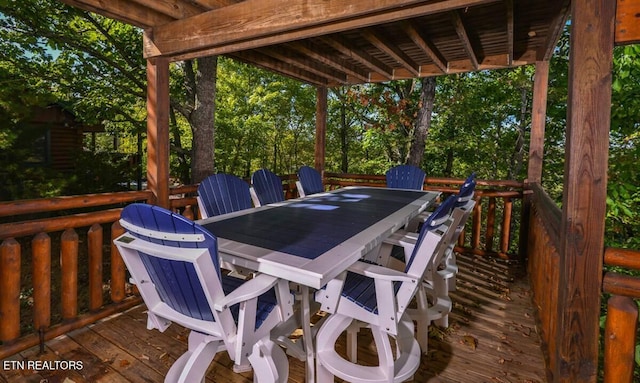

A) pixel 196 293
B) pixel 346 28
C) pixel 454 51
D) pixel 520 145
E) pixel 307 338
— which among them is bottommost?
pixel 307 338

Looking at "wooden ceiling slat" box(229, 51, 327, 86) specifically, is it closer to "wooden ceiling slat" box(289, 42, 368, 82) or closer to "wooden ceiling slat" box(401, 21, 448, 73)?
"wooden ceiling slat" box(289, 42, 368, 82)

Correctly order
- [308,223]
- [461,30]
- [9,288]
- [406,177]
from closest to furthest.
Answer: [9,288] → [308,223] → [461,30] → [406,177]

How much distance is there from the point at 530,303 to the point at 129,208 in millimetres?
3316

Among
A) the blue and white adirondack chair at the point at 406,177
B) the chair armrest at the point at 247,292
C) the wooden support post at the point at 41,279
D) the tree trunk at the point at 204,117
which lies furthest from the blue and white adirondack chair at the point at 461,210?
the tree trunk at the point at 204,117

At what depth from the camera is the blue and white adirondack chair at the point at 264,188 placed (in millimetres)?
3254

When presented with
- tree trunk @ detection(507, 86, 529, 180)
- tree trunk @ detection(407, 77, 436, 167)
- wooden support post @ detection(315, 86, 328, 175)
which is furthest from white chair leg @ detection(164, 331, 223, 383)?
tree trunk @ detection(507, 86, 529, 180)

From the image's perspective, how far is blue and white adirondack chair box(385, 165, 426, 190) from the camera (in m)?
4.70

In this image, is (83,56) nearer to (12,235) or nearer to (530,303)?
(12,235)

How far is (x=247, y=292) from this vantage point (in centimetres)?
134

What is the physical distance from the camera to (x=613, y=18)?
136 centimetres

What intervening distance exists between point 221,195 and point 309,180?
58.7 inches

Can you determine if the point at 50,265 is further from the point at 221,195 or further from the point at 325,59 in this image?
the point at 325,59

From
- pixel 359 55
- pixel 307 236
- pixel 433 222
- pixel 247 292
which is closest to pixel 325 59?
pixel 359 55

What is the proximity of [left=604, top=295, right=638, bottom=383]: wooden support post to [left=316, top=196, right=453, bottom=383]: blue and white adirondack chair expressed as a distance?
0.69 meters
